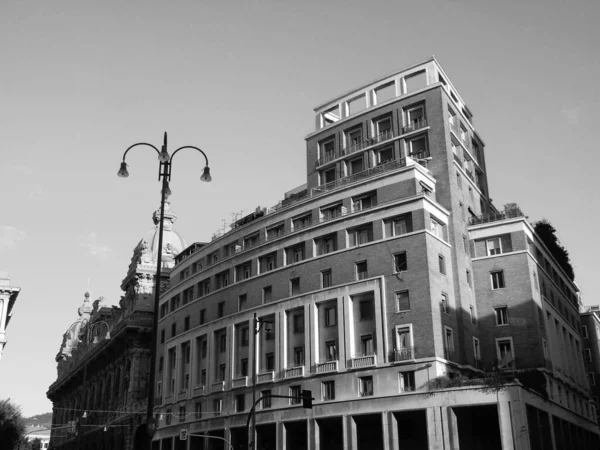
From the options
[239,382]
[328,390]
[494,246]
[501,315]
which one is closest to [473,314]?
[501,315]

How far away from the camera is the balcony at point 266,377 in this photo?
5822cm

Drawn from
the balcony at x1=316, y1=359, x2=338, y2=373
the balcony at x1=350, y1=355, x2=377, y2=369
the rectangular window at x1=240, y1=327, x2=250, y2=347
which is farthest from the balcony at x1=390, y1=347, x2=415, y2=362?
the rectangular window at x1=240, y1=327, x2=250, y2=347

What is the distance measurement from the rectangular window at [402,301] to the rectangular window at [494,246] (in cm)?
1077

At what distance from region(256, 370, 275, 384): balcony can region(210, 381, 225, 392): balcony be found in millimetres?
5437

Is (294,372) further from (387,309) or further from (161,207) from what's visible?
(161,207)

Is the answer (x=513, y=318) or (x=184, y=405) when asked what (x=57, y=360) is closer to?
(x=184, y=405)

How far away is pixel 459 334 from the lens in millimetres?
53500

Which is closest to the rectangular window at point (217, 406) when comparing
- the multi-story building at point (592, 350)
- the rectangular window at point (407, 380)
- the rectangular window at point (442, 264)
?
the rectangular window at point (407, 380)

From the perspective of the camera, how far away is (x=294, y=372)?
56344mm

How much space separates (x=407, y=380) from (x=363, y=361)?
371cm

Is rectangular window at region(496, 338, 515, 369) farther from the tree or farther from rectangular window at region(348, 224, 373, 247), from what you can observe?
the tree

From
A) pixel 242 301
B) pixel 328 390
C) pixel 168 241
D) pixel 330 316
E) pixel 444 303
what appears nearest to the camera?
pixel 444 303

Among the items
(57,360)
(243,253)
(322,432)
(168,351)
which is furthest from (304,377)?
(57,360)

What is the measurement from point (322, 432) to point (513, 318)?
17.7 metres
